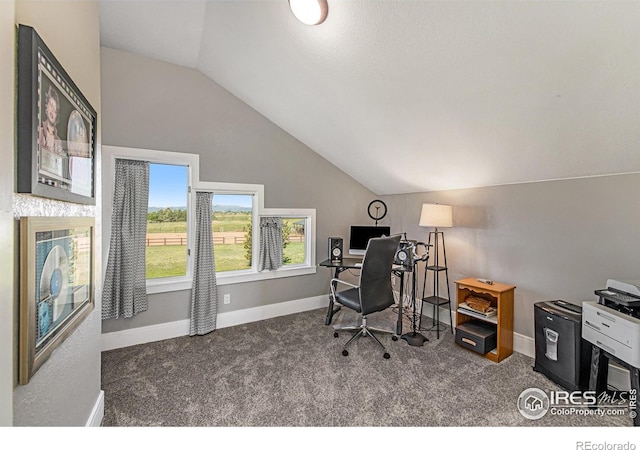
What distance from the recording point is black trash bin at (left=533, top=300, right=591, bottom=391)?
1.95m

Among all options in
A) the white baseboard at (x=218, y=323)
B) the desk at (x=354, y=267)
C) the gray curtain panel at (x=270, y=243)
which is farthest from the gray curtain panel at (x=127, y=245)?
the desk at (x=354, y=267)

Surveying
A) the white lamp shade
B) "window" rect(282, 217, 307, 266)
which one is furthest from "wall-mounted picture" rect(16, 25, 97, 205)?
the white lamp shade

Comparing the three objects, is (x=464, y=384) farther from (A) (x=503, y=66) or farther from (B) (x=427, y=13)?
(B) (x=427, y=13)

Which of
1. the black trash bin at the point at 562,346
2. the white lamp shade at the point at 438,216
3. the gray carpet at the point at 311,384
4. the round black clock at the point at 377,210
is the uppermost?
the round black clock at the point at 377,210

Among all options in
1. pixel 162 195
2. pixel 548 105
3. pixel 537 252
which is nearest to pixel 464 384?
pixel 537 252

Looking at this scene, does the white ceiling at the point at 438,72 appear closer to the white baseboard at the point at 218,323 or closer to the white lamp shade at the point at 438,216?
the white lamp shade at the point at 438,216

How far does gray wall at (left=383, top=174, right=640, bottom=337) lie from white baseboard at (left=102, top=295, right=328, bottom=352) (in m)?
1.94

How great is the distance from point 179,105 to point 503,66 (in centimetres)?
294

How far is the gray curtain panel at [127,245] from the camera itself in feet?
8.42

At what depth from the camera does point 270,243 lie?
3412 mm

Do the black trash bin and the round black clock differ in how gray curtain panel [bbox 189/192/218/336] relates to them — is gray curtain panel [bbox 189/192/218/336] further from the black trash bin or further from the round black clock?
the black trash bin

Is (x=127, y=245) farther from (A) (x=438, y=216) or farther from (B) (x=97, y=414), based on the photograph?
(A) (x=438, y=216)

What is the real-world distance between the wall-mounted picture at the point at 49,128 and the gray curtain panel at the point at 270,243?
6.61ft

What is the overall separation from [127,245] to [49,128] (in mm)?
1898
